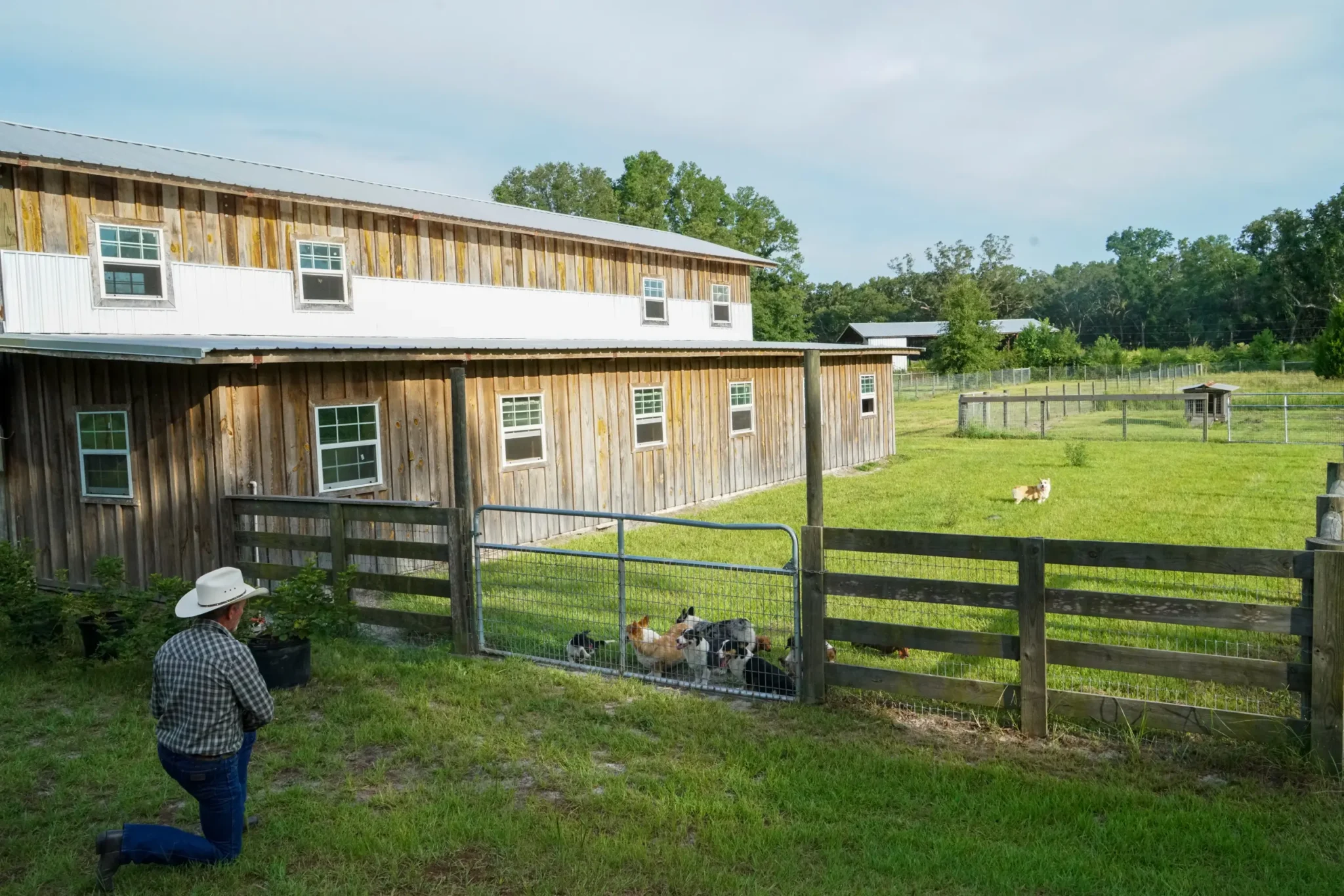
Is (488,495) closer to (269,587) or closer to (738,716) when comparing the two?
(269,587)

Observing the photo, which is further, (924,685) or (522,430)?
(522,430)

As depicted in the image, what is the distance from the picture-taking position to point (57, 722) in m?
7.14

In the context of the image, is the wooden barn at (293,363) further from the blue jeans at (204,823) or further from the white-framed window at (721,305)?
the white-framed window at (721,305)

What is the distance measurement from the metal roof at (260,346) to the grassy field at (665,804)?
11.9 feet

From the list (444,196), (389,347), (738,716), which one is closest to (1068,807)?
(738,716)

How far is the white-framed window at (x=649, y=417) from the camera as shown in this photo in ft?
57.4

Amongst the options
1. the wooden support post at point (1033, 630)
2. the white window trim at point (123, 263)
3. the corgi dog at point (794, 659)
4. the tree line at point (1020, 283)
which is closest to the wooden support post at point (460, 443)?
the corgi dog at point (794, 659)

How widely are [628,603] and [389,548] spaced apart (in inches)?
99.2

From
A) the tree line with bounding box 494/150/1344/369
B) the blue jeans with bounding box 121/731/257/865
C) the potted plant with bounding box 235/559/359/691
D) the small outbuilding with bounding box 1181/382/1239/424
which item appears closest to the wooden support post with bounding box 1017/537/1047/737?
the blue jeans with bounding box 121/731/257/865

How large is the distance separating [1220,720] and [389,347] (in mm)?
9122

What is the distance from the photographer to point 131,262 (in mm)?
12898

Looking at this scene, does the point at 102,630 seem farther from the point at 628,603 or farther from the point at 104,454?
the point at 628,603

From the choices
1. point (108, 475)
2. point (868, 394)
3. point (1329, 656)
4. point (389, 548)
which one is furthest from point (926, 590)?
point (868, 394)

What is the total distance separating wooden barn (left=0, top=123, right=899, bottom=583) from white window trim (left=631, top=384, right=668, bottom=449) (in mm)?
49
